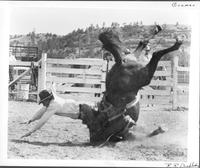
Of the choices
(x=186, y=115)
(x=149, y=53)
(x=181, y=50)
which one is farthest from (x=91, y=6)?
(x=186, y=115)

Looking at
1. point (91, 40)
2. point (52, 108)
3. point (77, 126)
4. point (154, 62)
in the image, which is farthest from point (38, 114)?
point (154, 62)

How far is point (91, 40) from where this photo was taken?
384cm

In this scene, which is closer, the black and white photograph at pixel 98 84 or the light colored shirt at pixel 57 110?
the black and white photograph at pixel 98 84

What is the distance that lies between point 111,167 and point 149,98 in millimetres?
730

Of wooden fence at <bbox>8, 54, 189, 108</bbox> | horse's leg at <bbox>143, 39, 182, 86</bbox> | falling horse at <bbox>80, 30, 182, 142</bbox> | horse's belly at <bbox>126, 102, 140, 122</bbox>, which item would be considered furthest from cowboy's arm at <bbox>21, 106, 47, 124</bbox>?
horse's leg at <bbox>143, 39, 182, 86</bbox>

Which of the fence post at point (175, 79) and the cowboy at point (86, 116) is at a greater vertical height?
the fence post at point (175, 79)

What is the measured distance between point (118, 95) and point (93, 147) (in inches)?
21.3

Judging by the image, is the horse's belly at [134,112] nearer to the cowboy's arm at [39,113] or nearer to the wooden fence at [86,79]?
the wooden fence at [86,79]

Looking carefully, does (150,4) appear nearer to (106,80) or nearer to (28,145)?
(106,80)

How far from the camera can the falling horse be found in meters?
3.80

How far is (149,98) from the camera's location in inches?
152

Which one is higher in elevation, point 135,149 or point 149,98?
point 149,98

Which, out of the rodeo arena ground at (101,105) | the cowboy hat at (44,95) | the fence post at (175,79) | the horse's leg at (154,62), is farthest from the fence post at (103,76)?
the fence post at (175,79)

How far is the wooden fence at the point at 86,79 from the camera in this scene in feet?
12.6
